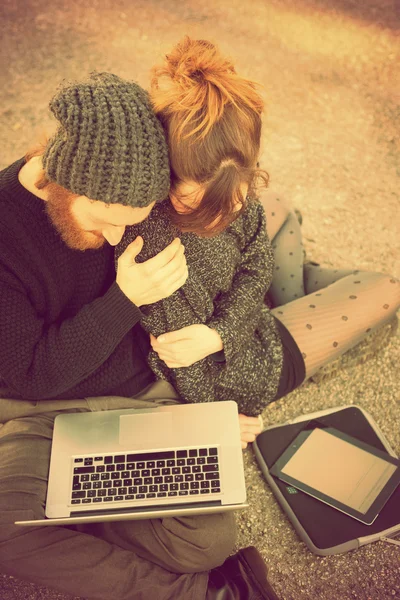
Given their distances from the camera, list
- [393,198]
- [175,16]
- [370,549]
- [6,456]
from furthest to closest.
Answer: [175,16], [393,198], [370,549], [6,456]

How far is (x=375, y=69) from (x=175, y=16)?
1108 millimetres

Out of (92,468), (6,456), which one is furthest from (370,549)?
(6,456)

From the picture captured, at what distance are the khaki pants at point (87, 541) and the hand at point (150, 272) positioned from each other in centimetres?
39

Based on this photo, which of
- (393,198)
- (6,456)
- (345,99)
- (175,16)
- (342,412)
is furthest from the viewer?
(175,16)

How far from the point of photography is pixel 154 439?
1.40 meters

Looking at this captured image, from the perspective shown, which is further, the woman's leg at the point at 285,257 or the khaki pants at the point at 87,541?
the woman's leg at the point at 285,257

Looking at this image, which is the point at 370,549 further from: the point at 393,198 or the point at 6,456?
the point at 393,198

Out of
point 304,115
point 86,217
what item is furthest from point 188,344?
point 304,115

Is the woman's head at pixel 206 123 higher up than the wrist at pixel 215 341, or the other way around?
the woman's head at pixel 206 123

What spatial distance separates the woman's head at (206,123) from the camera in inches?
39.4

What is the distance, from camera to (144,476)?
134 cm

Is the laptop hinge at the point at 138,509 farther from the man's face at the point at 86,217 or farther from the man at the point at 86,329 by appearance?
the man's face at the point at 86,217

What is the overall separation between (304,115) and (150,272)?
5.65ft

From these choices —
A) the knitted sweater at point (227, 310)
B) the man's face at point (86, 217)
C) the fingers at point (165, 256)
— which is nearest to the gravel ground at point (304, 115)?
the knitted sweater at point (227, 310)
